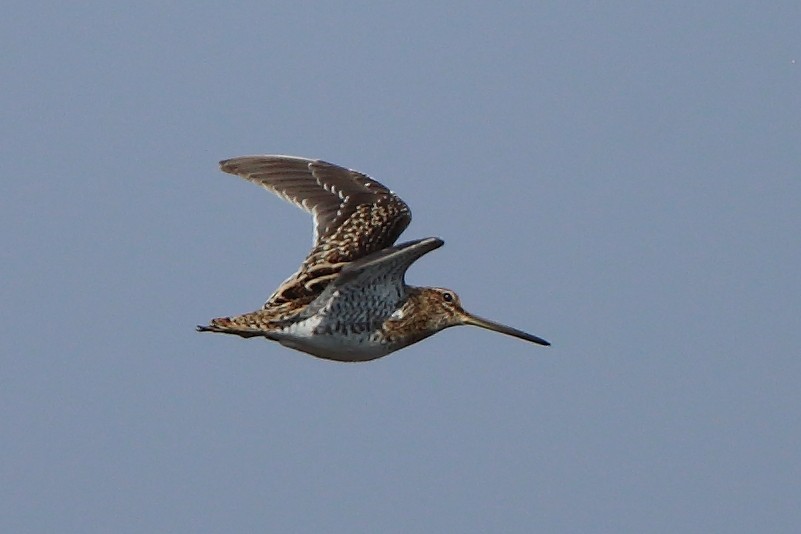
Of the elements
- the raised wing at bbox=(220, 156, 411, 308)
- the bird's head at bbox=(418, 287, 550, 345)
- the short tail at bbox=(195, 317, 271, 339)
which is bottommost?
the short tail at bbox=(195, 317, 271, 339)

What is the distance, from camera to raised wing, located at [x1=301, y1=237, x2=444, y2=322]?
11.8 metres

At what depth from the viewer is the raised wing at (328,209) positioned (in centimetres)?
1310

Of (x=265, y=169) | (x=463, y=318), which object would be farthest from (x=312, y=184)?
(x=463, y=318)

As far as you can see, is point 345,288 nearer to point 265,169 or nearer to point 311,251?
point 311,251

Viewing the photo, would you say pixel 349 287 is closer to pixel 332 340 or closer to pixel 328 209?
pixel 332 340

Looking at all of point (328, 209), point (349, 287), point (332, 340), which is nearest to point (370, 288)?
point (349, 287)

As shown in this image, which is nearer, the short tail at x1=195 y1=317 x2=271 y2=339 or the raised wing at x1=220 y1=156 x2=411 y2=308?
the short tail at x1=195 y1=317 x2=271 y2=339

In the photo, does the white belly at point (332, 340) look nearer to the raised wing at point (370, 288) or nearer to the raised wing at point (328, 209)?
the raised wing at point (370, 288)

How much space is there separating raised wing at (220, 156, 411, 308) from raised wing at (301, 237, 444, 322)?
18.5 inches

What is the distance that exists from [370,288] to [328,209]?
191 cm

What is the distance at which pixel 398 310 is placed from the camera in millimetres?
12797

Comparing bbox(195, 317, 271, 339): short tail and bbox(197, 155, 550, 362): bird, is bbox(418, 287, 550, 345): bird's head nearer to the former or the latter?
bbox(197, 155, 550, 362): bird

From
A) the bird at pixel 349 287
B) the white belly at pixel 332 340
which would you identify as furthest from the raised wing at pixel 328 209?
the white belly at pixel 332 340

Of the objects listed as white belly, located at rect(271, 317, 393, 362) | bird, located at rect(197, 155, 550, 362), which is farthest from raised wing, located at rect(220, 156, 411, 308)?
white belly, located at rect(271, 317, 393, 362)
